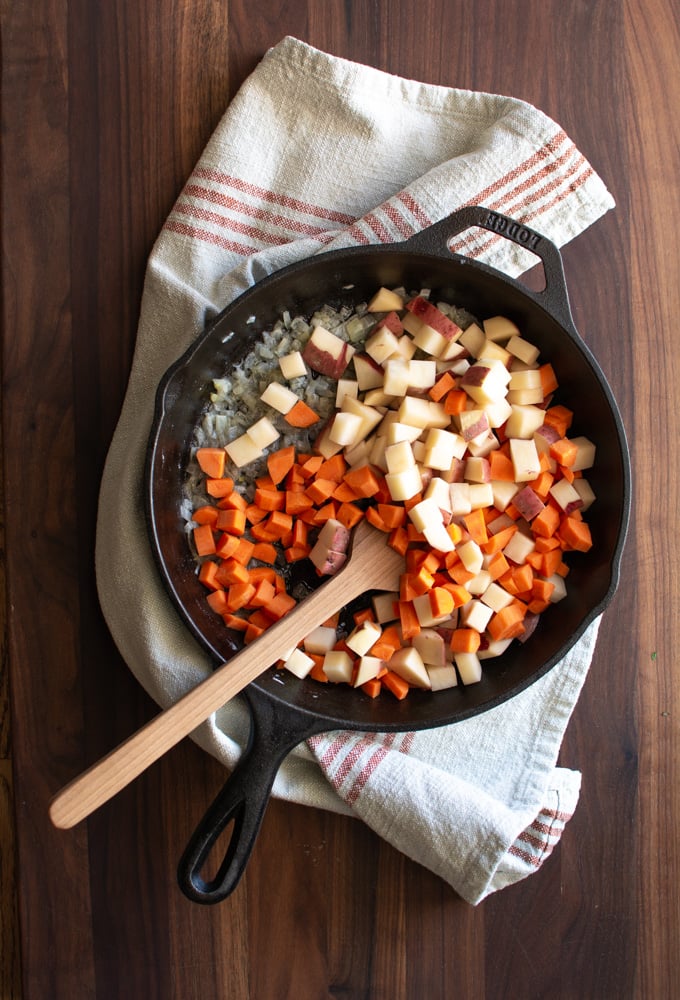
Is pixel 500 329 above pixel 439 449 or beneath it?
above

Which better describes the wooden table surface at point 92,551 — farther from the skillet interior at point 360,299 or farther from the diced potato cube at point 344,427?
the diced potato cube at point 344,427

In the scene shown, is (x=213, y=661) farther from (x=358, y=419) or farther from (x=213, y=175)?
(x=213, y=175)

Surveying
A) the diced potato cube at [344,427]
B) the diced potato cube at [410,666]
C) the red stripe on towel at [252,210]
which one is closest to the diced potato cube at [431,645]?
the diced potato cube at [410,666]

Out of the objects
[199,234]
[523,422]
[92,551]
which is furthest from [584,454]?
[92,551]

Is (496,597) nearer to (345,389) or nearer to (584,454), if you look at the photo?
(584,454)

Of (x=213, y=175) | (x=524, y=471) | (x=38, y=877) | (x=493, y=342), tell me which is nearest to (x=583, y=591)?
(x=524, y=471)

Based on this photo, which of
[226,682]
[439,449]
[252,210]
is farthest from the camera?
[252,210]
